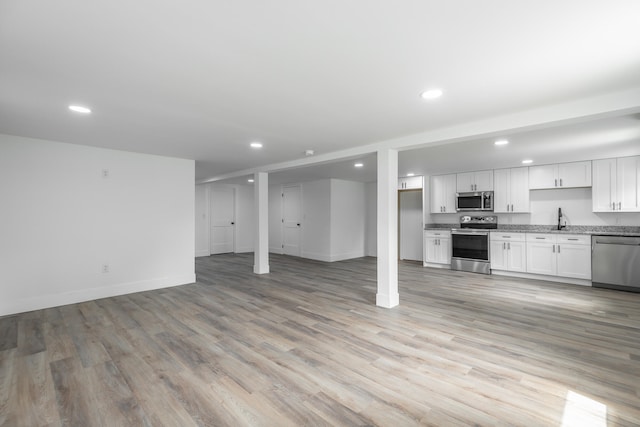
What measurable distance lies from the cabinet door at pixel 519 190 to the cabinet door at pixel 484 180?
0.40m

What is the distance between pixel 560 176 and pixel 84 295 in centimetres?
858

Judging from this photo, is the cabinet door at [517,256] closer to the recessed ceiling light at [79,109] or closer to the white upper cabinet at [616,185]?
the white upper cabinet at [616,185]

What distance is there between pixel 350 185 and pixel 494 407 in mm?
7101

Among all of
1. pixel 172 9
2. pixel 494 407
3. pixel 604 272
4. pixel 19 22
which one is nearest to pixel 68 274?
pixel 19 22

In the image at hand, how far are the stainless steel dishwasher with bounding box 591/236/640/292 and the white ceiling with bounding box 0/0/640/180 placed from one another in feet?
7.95

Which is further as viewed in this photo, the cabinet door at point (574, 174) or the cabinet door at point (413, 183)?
the cabinet door at point (413, 183)

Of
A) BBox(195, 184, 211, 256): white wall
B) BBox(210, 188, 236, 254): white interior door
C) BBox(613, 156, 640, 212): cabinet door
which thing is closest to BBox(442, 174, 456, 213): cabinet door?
BBox(613, 156, 640, 212): cabinet door

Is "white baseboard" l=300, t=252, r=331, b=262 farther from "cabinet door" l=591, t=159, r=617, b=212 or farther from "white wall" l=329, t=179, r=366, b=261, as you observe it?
"cabinet door" l=591, t=159, r=617, b=212

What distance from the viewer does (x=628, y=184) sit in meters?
5.12

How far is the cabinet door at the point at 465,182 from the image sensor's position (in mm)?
6816

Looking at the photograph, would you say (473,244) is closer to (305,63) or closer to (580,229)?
(580,229)

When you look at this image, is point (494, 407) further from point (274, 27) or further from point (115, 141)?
point (115, 141)

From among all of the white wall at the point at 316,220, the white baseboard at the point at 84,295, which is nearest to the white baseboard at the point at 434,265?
the white wall at the point at 316,220

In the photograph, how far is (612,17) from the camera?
1.51m
